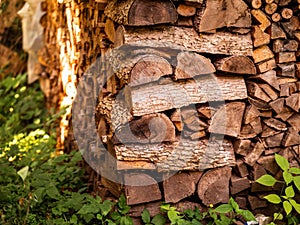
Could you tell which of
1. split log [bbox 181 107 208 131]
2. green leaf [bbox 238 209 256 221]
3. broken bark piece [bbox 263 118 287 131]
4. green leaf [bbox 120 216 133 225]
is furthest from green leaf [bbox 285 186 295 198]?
green leaf [bbox 120 216 133 225]

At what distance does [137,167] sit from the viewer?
2689 mm

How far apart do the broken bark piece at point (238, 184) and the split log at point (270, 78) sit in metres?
0.59

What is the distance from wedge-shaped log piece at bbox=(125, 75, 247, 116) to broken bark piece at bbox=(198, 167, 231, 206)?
1.45 ft

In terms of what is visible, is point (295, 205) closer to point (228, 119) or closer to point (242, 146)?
point (242, 146)

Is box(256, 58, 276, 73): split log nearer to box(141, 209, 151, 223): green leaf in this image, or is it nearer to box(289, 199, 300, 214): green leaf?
box(289, 199, 300, 214): green leaf

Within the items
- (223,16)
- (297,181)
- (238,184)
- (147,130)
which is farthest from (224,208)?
(223,16)

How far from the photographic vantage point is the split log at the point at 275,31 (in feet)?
9.27

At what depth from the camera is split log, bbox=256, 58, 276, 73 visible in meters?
2.85

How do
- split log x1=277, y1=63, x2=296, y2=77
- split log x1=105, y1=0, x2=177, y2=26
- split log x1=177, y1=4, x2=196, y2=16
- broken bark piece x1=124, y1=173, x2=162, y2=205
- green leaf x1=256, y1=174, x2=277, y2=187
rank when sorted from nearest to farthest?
split log x1=105, y1=0, x2=177, y2=26 → split log x1=177, y1=4, x2=196, y2=16 → broken bark piece x1=124, y1=173, x2=162, y2=205 → green leaf x1=256, y1=174, x2=277, y2=187 → split log x1=277, y1=63, x2=296, y2=77

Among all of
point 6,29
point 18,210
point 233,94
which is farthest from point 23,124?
point 233,94

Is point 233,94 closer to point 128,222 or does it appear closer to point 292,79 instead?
point 292,79

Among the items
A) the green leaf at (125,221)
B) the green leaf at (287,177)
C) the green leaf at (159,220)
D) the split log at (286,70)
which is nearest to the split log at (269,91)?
the split log at (286,70)

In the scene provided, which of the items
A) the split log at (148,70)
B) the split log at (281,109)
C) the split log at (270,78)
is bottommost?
the split log at (281,109)

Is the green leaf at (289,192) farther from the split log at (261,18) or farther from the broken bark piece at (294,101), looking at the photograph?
the split log at (261,18)
